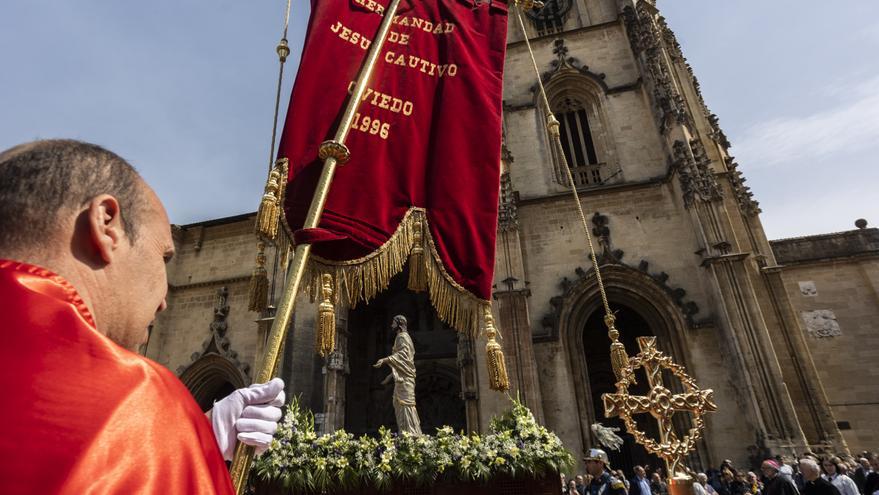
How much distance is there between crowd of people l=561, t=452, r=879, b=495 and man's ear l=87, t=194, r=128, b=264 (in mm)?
5606

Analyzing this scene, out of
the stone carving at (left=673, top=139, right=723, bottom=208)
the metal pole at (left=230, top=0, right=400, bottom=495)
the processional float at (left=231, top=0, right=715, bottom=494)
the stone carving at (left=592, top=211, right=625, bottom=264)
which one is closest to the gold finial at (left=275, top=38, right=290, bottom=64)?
the processional float at (left=231, top=0, right=715, bottom=494)

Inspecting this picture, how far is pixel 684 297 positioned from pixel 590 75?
26.4 ft

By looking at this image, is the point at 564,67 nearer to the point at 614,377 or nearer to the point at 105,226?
the point at 614,377

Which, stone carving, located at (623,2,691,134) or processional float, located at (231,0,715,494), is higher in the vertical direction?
stone carving, located at (623,2,691,134)

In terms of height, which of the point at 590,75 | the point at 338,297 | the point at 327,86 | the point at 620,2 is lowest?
the point at 338,297

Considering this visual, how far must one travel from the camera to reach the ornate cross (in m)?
3.23

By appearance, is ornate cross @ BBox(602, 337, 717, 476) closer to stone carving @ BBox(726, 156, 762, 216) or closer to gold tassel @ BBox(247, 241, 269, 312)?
gold tassel @ BBox(247, 241, 269, 312)

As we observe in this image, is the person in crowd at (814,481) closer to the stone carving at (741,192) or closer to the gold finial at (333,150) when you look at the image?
the gold finial at (333,150)

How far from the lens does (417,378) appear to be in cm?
1341

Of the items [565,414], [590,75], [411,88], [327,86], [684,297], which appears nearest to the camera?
[327,86]

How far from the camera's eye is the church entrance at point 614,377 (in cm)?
1232

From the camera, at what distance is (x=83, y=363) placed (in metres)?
0.75

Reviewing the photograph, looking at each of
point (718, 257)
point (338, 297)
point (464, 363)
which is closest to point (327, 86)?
point (338, 297)

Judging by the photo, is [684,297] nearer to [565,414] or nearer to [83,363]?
[565,414]
